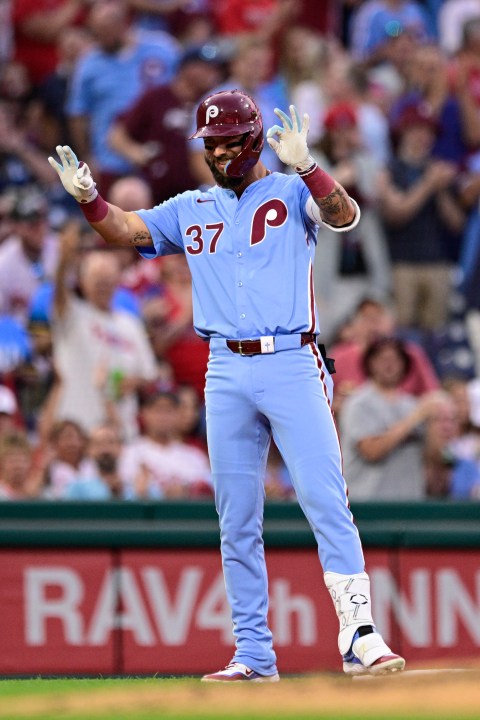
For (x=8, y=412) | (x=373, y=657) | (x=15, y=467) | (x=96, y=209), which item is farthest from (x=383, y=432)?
(x=373, y=657)

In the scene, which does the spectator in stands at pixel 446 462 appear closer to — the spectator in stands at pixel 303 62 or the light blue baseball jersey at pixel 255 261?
the light blue baseball jersey at pixel 255 261

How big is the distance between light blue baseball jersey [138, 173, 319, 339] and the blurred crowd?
3420 millimetres

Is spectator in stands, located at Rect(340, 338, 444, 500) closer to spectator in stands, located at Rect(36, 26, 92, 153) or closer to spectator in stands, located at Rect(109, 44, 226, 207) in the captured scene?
spectator in stands, located at Rect(109, 44, 226, 207)

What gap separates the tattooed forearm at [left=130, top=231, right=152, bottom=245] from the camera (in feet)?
21.5

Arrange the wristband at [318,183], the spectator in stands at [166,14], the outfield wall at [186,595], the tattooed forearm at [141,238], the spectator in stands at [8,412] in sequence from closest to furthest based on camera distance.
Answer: the wristband at [318,183] → the tattooed forearm at [141,238] → the outfield wall at [186,595] → the spectator in stands at [8,412] → the spectator in stands at [166,14]

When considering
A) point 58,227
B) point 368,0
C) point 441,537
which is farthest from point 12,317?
point 368,0

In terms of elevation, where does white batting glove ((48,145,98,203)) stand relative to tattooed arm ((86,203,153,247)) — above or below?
above

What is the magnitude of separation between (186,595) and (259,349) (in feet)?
9.39

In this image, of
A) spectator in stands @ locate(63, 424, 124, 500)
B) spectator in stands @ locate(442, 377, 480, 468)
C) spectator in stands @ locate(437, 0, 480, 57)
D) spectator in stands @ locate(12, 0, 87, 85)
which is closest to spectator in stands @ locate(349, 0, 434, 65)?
spectator in stands @ locate(437, 0, 480, 57)

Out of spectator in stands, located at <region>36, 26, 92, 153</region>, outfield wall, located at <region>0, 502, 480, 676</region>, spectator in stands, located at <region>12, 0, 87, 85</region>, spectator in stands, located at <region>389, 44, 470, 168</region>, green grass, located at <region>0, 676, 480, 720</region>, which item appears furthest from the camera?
spectator in stands, located at <region>12, 0, 87, 85</region>

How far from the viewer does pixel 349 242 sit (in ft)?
40.0

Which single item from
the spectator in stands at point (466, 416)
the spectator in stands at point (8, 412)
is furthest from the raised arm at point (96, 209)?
the spectator in stands at point (466, 416)

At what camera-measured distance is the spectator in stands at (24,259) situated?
A: 11.0m

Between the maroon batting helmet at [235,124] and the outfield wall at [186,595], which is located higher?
the maroon batting helmet at [235,124]
